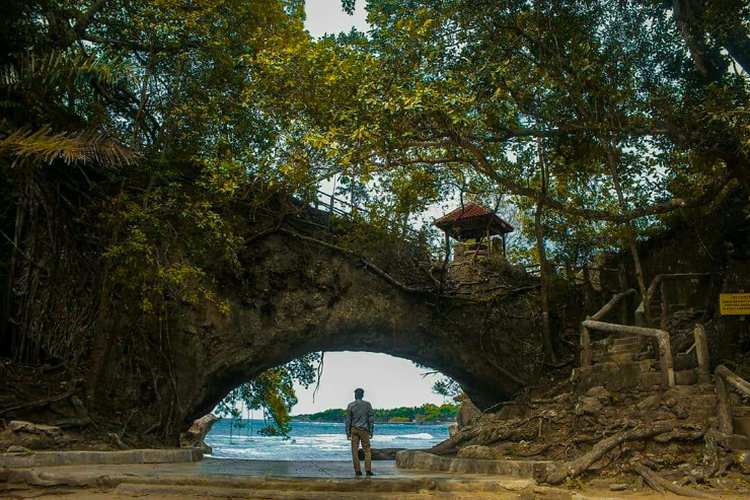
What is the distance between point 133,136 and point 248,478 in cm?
668

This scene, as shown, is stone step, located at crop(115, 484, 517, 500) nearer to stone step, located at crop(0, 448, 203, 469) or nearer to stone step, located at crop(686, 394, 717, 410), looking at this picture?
stone step, located at crop(0, 448, 203, 469)

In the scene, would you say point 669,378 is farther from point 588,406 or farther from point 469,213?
point 469,213

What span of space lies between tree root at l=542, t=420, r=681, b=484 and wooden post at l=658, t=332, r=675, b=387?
765 mm

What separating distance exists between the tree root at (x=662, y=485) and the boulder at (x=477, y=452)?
2621 millimetres

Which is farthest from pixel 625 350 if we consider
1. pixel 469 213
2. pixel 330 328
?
pixel 469 213

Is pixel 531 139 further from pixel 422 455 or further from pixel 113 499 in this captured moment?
pixel 113 499

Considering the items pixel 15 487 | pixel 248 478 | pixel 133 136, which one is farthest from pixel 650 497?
pixel 133 136

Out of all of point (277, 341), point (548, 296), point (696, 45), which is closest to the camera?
point (696, 45)

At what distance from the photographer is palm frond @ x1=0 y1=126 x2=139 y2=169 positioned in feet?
23.2

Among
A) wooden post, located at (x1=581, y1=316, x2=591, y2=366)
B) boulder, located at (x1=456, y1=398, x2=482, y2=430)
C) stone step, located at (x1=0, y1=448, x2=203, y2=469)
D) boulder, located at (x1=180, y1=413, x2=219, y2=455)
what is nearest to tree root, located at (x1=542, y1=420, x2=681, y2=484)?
wooden post, located at (x1=581, y1=316, x2=591, y2=366)

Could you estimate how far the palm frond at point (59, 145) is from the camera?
278 inches

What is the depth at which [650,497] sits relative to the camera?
631 cm

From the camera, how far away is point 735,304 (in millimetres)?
9297

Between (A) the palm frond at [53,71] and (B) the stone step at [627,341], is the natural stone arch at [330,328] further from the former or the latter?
(A) the palm frond at [53,71]
